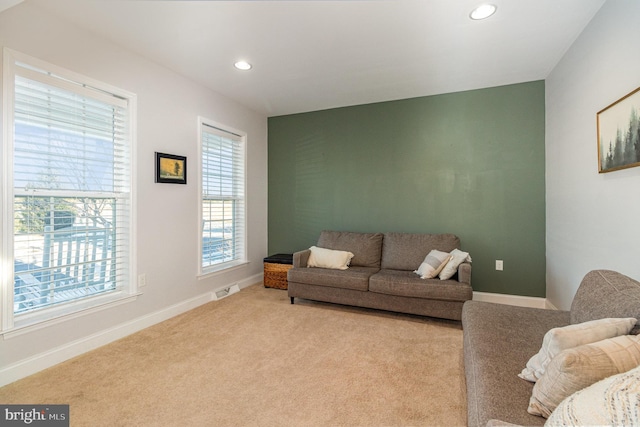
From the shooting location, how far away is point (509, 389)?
1.17 meters

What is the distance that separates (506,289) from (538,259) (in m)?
0.49

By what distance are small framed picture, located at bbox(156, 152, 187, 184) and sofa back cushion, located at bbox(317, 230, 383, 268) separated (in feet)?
6.26

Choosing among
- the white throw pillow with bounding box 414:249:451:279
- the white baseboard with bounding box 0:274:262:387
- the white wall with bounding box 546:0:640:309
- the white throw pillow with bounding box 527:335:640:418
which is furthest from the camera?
the white throw pillow with bounding box 414:249:451:279

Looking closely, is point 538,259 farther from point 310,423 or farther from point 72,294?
point 72,294

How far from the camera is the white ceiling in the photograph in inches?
82.3

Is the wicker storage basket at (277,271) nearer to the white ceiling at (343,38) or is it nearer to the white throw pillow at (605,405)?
the white ceiling at (343,38)

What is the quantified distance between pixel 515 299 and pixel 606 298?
2.29 metres

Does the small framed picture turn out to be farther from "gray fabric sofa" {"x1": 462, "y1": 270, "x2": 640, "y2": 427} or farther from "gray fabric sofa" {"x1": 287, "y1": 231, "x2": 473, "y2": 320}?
"gray fabric sofa" {"x1": 462, "y1": 270, "x2": 640, "y2": 427}

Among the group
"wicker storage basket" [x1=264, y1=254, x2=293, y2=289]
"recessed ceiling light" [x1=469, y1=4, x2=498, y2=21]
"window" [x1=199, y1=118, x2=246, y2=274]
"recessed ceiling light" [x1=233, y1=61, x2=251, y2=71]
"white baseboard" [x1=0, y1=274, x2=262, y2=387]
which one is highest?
"recessed ceiling light" [x1=233, y1=61, x2=251, y2=71]

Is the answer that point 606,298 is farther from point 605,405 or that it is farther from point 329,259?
point 329,259

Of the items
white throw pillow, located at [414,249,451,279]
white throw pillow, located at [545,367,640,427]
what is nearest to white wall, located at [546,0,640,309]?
white throw pillow, located at [414,249,451,279]

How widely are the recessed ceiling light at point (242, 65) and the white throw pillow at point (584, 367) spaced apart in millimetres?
3175

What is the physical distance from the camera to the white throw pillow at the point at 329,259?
349 centimetres

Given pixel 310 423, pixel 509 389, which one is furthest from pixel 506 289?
pixel 310 423
